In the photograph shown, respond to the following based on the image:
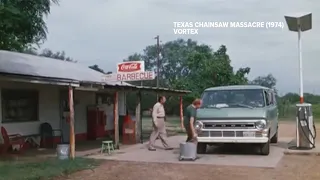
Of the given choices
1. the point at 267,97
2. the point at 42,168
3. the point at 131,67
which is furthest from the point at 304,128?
the point at 42,168

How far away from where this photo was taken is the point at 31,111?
15734 millimetres

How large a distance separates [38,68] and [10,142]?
12.0 ft

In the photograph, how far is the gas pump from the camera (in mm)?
13773

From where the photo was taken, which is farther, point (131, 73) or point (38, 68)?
point (38, 68)

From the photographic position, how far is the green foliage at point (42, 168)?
900 cm

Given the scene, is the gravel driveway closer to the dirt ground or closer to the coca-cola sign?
the dirt ground

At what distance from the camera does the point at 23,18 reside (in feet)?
38.6

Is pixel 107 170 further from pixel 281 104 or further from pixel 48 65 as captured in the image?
pixel 281 104

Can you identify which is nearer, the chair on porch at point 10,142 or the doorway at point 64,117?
→ the chair on porch at point 10,142

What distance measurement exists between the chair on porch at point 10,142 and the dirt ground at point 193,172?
12.3 feet

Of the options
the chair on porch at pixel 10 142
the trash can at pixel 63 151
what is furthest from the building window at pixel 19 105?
the trash can at pixel 63 151

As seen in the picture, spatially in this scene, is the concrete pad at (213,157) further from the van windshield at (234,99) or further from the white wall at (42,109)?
the white wall at (42,109)

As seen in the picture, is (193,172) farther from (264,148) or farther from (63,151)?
(63,151)

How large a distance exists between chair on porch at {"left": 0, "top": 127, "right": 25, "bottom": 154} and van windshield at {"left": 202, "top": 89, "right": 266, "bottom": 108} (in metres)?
6.00
